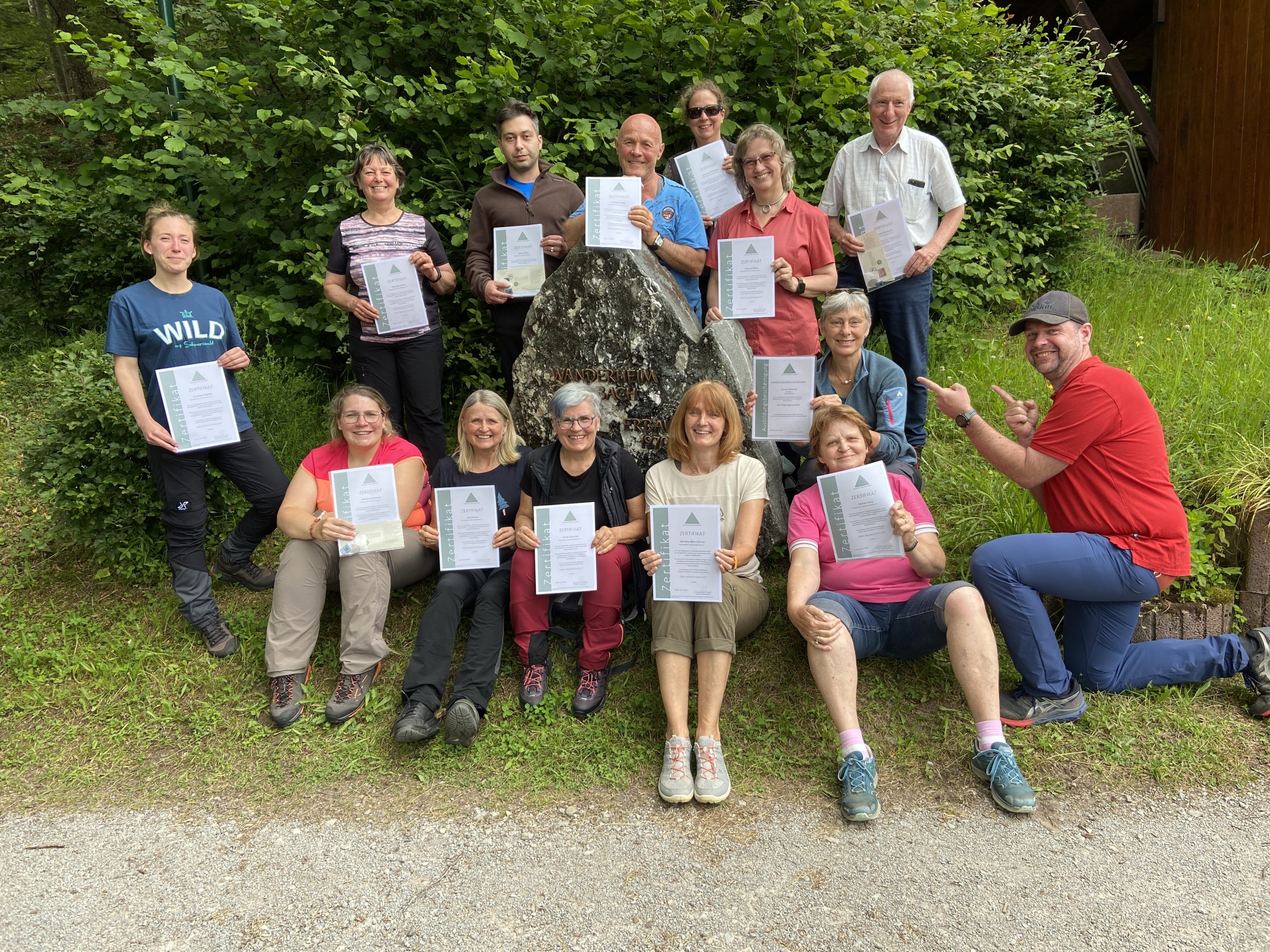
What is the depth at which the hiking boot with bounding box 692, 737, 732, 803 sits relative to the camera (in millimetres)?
3322

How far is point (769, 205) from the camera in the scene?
14.5 ft

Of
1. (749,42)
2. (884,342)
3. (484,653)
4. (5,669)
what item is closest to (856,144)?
(749,42)

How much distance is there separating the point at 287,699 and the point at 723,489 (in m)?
2.15

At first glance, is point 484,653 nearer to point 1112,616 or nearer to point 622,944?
point 622,944

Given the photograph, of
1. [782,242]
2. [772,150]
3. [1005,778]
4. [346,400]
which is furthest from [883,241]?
[346,400]

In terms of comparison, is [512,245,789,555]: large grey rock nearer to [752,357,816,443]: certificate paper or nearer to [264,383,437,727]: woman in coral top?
[752,357,816,443]: certificate paper

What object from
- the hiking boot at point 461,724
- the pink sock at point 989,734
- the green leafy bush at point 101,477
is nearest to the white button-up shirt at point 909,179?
the pink sock at point 989,734

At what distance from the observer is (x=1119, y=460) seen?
11.3ft

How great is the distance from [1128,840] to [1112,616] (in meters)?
0.92

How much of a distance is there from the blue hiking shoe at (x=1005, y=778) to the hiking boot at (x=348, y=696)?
8.53ft

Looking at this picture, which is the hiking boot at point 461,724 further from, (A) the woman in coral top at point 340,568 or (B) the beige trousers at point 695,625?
(B) the beige trousers at point 695,625

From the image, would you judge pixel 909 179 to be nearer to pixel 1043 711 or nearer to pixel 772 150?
pixel 772 150

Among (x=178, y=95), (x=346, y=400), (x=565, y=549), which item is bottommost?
(x=565, y=549)

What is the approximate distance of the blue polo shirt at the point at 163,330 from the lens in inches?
162
